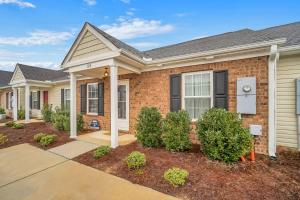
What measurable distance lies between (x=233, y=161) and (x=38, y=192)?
4532mm

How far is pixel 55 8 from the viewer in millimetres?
9062

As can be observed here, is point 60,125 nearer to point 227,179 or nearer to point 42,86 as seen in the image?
point 42,86

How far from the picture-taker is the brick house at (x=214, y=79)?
15.9ft

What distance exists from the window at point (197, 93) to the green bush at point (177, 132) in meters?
1.09

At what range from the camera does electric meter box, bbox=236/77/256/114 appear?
488 centimetres

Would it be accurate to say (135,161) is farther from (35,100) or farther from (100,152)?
(35,100)

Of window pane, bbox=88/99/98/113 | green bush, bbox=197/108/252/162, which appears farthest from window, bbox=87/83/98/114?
green bush, bbox=197/108/252/162

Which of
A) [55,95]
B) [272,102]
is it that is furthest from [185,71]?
[55,95]

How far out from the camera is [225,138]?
4.10m

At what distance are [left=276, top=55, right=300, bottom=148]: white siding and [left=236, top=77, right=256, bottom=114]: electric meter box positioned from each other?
1.17 metres

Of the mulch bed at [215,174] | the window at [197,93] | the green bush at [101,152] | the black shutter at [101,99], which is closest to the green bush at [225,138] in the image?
the mulch bed at [215,174]

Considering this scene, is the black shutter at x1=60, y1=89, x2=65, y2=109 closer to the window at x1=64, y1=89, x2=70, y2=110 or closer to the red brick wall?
the window at x1=64, y1=89, x2=70, y2=110

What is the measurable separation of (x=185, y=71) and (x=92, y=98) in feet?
19.4

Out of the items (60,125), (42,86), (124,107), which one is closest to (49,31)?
(42,86)
